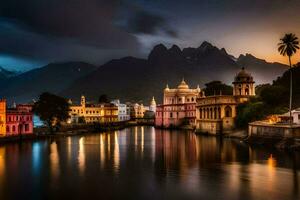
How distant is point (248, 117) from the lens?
78812 mm

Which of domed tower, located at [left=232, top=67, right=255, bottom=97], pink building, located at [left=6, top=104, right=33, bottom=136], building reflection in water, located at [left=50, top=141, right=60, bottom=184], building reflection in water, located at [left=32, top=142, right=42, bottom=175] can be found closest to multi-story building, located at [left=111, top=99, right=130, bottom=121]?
domed tower, located at [left=232, top=67, right=255, bottom=97]

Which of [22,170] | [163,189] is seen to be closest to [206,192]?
[163,189]

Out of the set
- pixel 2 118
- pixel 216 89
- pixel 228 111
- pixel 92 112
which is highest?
pixel 216 89

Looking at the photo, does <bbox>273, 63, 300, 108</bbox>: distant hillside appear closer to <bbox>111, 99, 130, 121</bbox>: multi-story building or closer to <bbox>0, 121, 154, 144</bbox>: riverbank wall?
<bbox>0, 121, 154, 144</bbox>: riverbank wall

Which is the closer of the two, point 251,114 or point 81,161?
point 81,161

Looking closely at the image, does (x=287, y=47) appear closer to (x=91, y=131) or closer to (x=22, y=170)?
(x=22, y=170)

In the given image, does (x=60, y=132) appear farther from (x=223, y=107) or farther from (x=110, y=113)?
(x=110, y=113)

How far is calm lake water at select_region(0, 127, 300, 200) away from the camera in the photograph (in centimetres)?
3266

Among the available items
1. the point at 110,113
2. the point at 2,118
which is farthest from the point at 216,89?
the point at 2,118

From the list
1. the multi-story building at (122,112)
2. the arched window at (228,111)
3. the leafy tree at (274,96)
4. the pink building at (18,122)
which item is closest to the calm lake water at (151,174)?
the pink building at (18,122)

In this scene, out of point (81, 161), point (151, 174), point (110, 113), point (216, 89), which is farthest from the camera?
point (110, 113)

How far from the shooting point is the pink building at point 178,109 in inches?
5044

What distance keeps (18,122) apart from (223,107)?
1653 inches

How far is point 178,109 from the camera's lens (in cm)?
13225
